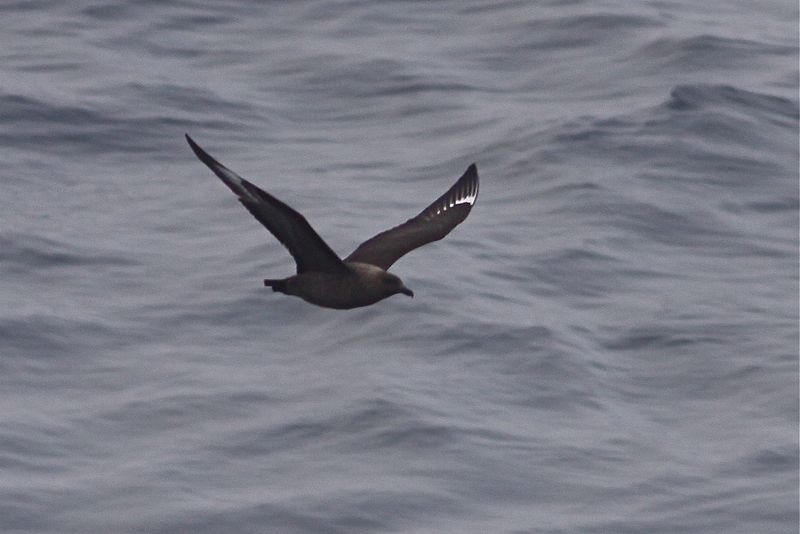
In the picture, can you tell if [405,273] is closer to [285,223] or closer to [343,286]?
[343,286]

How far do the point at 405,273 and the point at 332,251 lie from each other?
22.7 ft

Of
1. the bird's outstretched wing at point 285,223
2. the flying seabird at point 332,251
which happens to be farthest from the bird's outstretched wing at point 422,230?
the bird's outstretched wing at point 285,223

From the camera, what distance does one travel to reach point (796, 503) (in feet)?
44.2

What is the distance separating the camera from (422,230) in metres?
10.4

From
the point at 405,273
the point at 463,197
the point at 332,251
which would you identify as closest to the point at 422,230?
the point at 463,197

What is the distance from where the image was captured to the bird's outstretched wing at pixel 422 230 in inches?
395

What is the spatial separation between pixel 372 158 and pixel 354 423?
14.1 feet

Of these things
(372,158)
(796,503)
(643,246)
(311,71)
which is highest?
(311,71)

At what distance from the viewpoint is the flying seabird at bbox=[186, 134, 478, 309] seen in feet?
27.7

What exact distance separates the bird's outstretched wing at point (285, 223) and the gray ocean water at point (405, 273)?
4.19m

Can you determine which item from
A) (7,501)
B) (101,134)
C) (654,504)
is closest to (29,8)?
(101,134)

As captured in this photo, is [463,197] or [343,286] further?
[463,197]

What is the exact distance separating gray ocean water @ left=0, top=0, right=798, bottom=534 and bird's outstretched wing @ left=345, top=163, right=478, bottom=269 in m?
2.96

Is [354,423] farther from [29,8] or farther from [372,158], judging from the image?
[29,8]
